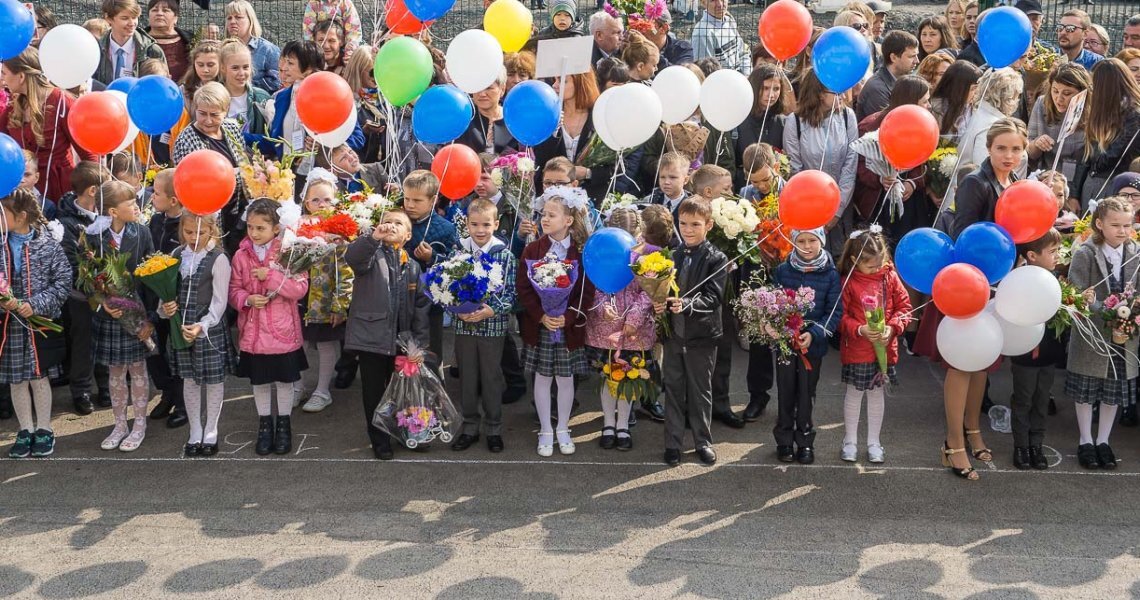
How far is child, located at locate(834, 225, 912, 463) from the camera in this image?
6559 mm

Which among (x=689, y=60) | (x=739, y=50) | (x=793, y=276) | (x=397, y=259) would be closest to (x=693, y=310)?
(x=793, y=276)

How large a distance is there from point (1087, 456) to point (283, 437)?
15.1ft

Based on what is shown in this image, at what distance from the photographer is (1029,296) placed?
5855 mm

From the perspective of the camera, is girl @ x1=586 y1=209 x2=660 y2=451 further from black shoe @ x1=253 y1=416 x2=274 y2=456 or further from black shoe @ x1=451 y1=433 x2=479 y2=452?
black shoe @ x1=253 y1=416 x2=274 y2=456

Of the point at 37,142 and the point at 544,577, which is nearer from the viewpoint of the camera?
the point at 544,577

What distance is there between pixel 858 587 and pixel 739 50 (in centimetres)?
688

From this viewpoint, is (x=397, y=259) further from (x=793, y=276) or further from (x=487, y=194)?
(x=793, y=276)

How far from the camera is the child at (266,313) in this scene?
22.1ft

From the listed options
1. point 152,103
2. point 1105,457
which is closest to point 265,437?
point 152,103

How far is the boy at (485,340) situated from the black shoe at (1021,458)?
295cm

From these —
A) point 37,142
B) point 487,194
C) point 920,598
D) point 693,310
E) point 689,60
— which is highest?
point 689,60

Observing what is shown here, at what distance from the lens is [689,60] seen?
1040 cm

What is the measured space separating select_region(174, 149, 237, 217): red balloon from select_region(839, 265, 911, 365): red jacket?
3.49 meters

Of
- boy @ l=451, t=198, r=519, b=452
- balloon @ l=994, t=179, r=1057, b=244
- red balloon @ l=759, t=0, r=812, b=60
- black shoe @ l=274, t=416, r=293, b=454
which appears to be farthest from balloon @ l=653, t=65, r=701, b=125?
black shoe @ l=274, t=416, r=293, b=454
